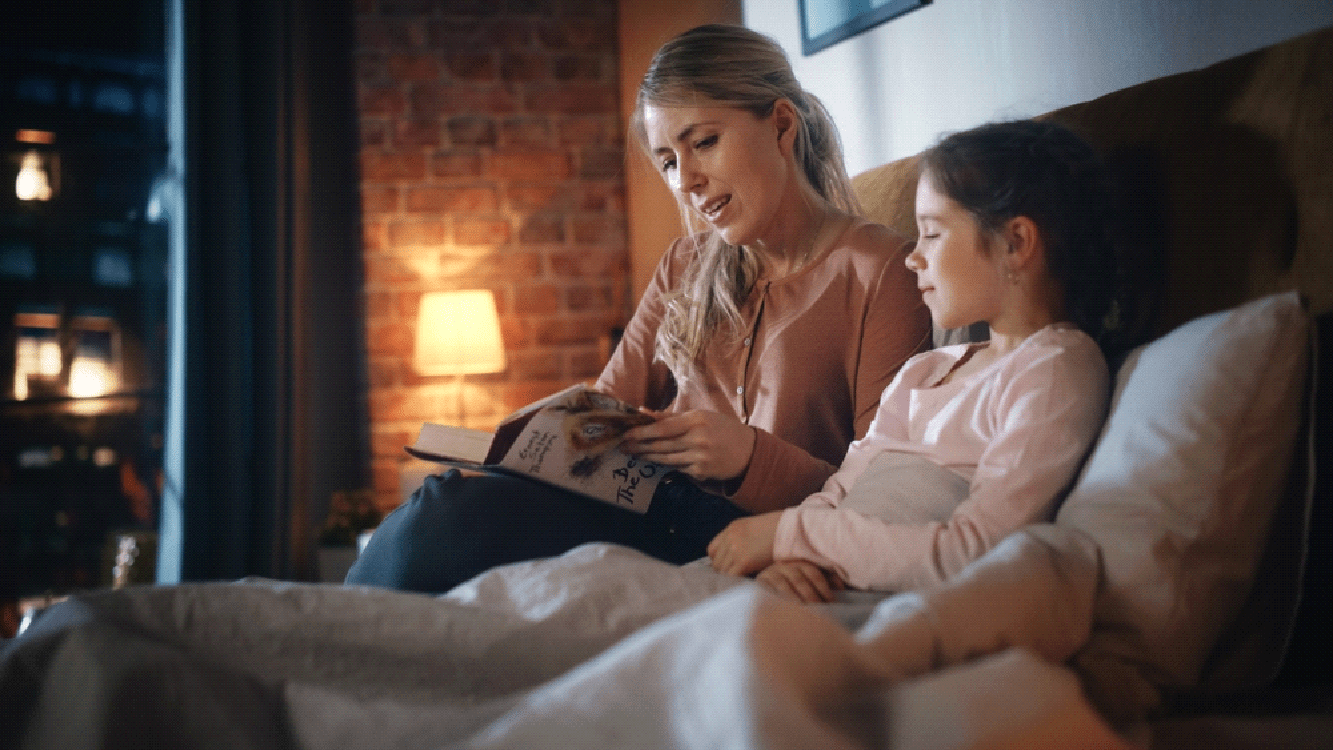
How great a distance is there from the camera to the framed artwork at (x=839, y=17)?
5.75 feet

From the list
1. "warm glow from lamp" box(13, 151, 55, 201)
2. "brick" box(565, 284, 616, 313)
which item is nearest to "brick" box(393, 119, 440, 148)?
"brick" box(565, 284, 616, 313)

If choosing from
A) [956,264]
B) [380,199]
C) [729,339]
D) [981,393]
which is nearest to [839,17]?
[729,339]

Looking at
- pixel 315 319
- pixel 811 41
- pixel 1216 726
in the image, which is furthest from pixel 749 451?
pixel 315 319

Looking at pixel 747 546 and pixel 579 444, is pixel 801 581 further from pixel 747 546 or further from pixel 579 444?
pixel 579 444

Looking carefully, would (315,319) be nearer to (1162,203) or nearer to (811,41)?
(811,41)

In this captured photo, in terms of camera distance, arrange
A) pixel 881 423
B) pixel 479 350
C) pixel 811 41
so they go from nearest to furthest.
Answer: pixel 881 423 → pixel 811 41 → pixel 479 350

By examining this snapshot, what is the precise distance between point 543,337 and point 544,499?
1967mm

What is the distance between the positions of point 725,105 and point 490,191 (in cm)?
180

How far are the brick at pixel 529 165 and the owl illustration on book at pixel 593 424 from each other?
2.08 metres

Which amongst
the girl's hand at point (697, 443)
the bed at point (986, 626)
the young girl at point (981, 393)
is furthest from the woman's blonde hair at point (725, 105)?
the bed at point (986, 626)

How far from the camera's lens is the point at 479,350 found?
110 inches

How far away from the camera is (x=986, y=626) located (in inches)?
21.5

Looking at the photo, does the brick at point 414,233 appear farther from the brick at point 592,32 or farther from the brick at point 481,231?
the brick at point 592,32

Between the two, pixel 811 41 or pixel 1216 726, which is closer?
pixel 1216 726
